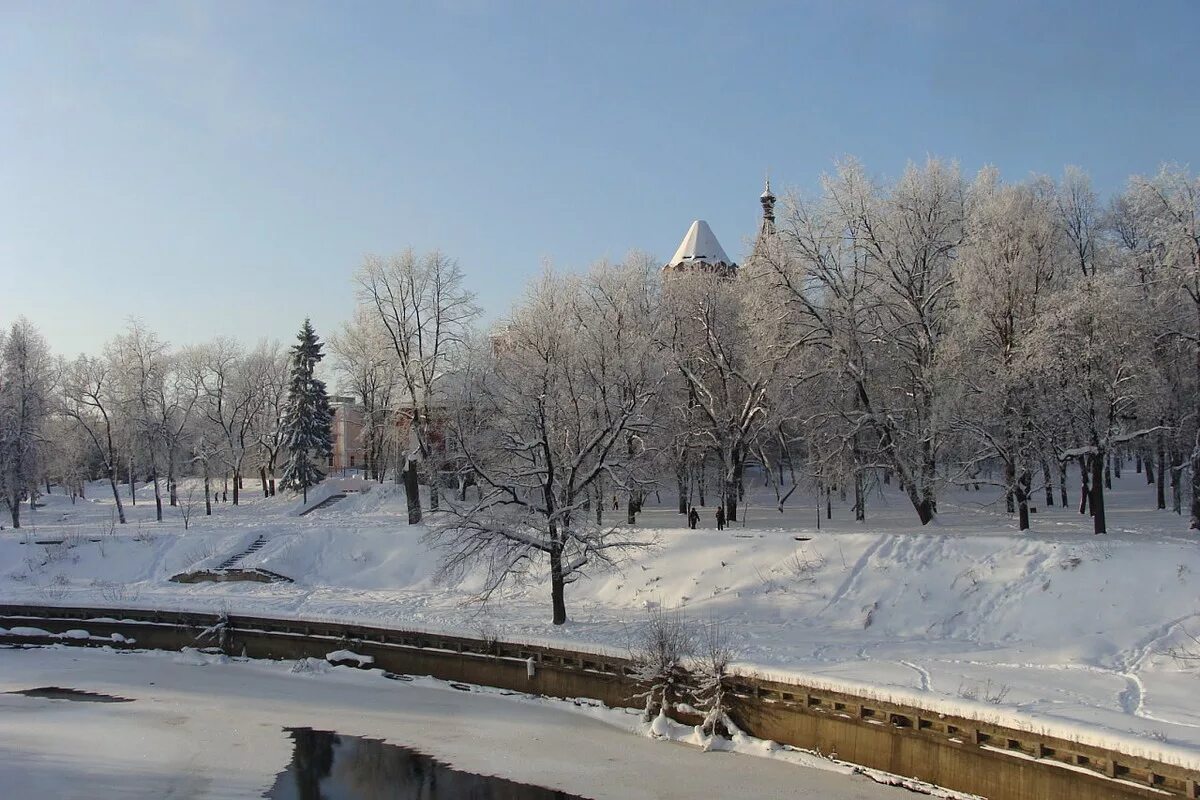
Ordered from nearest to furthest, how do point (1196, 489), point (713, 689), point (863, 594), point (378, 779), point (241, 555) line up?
point (378, 779), point (713, 689), point (863, 594), point (1196, 489), point (241, 555)

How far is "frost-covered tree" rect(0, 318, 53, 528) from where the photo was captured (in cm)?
3925

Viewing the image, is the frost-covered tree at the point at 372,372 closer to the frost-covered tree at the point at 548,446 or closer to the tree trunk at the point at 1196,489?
the frost-covered tree at the point at 548,446

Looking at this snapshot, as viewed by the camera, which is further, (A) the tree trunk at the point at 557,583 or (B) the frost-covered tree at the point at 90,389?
(B) the frost-covered tree at the point at 90,389

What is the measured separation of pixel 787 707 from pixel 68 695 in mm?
17707

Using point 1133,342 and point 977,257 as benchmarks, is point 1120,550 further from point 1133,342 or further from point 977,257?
point 977,257

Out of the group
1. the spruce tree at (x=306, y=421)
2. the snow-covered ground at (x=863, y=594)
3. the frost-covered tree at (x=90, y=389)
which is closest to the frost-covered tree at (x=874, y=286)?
the snow-covered ground at (x=863, y=594)

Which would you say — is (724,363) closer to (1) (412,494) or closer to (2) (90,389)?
(1) (412,494)

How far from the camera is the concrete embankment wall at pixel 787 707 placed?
13.1m

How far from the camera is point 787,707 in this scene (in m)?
17.0

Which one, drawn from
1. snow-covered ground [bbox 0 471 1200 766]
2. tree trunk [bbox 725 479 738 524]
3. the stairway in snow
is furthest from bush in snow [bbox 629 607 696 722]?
the stairway in snow

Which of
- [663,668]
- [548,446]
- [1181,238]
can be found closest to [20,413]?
[548,446]

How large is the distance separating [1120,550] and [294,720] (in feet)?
61.0

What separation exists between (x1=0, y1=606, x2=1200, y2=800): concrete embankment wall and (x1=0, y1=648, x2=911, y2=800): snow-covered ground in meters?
0.55

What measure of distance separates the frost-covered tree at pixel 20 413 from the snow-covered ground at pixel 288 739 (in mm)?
17342
